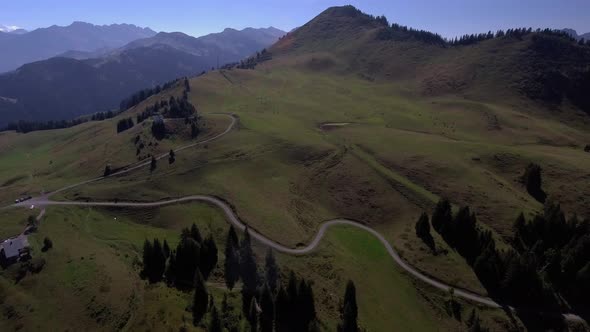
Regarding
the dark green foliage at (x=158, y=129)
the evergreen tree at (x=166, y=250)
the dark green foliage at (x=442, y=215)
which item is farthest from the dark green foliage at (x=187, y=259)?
the dark green foliage at (x=158, y=129)

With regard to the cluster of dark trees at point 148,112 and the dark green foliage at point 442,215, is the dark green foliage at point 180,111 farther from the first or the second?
the dark green foliage at point 442,215

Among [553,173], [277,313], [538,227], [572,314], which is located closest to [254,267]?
[277,313]

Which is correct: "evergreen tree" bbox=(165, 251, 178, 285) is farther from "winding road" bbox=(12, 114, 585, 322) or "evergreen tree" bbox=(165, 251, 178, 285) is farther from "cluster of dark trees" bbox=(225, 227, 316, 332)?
"winding road" bbox=(12, 114, 585, 322)

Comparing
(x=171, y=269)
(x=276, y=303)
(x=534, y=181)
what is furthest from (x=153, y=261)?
(x=534, y=181)

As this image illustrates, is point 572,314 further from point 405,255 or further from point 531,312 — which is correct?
point 405,255

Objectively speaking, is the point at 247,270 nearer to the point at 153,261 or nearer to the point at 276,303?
the point at 276,303
